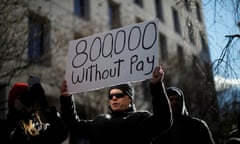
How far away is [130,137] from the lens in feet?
9.85

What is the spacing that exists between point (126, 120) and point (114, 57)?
722 mm

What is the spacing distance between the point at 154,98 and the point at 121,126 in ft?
1.34

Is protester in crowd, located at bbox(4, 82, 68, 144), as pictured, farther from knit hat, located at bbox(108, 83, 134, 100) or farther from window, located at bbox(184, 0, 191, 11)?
window, located at bbox(184, 0, 191, 11)

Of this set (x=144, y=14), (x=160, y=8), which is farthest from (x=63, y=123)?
(x=160, y=8)

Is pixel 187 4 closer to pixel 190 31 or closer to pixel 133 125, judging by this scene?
pixel 190 31

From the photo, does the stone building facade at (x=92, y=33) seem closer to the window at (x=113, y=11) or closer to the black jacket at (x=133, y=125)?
the window at (x=113, y=11)

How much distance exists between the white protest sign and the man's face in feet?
0.39

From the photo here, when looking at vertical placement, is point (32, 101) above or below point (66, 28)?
below

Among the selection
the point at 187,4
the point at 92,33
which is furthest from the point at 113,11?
the point at 187,4

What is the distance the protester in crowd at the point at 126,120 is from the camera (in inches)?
114

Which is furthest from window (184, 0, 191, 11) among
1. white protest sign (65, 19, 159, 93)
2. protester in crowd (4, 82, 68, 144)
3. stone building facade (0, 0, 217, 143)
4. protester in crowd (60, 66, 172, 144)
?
protester in crowd (4, 82, 68, 144)

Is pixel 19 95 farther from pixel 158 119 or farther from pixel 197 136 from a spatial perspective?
pixel 197 136

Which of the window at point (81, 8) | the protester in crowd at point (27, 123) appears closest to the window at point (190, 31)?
the protester in crowd at point (27, 123)

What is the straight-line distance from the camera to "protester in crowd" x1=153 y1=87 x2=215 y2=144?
3824mm
